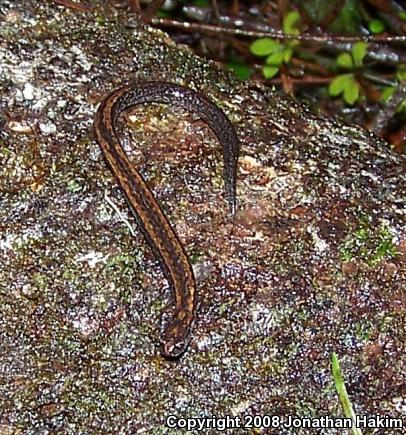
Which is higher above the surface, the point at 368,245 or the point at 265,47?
the point at 368,245

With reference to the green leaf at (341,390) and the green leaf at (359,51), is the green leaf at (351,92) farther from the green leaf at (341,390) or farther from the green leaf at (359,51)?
the green leaf at (341,390)

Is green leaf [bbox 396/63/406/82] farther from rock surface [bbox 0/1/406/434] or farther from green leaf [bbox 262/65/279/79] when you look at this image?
rock surface [bbox 0/1/406/434]

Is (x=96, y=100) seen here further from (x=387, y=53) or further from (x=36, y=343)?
(x=387, y=53)

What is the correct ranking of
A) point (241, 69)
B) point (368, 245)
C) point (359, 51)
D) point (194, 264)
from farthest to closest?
1. point (241, 69)
2. point (359, 51)
3. point (368, 245)
4. point (194, 264)

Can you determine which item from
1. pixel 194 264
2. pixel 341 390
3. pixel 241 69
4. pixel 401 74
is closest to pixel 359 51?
pixel 401 74

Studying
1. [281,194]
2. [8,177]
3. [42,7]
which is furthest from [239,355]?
[42,7]

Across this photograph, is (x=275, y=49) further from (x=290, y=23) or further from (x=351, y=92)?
(x=351, y=92)

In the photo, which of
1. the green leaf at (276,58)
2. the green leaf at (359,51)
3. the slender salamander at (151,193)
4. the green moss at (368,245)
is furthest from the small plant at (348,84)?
the green moss at (368,245)
